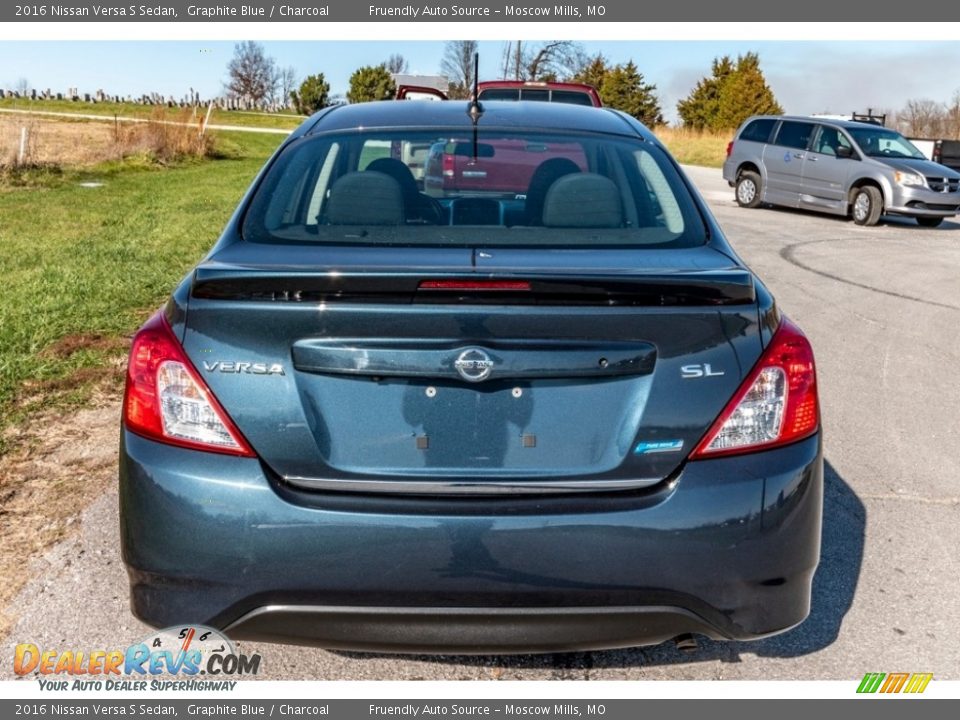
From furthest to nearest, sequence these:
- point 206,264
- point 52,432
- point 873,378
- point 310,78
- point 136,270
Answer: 1. point 310,78
2. point 136,270
3. point 873,378
4. point 52,432
5. point 206,264

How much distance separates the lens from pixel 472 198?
364 cm

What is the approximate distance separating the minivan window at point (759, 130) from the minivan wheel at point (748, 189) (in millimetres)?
686

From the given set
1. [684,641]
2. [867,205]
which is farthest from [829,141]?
[684,641]

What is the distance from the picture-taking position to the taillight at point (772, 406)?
2.55m

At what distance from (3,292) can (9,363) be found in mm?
2487

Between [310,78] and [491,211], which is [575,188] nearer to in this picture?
[491,211]

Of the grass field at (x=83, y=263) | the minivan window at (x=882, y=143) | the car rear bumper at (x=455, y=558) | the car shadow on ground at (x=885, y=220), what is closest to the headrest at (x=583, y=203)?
the car rear bumper at (x=455, y=558)

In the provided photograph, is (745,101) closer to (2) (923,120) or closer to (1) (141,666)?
(2) (923,120)

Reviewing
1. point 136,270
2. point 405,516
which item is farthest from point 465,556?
point 136,270

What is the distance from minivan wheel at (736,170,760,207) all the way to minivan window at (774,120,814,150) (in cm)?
82

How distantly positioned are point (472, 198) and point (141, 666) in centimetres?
193

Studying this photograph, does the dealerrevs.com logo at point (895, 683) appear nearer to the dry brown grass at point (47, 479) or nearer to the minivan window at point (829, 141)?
the dry brown grass at point (47, 479)

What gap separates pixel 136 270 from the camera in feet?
31.6
